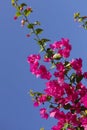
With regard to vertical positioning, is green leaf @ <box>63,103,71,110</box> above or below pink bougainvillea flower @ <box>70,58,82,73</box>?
below

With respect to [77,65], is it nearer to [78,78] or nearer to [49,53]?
[78,78]

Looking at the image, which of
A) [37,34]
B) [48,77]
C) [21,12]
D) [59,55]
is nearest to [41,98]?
[48,77]

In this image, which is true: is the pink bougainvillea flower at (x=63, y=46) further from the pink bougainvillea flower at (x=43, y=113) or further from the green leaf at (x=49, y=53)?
the pink bougainvillea flower at (x=43, y=113)

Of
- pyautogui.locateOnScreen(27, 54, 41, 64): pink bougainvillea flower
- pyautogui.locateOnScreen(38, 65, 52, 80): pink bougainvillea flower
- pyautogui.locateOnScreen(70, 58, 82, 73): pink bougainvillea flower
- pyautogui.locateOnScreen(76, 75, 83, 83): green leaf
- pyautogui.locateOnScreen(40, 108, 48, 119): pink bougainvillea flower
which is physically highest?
pyautogui.locateOnScreen(27, 54, 41, 64): pink bougainvillea flower

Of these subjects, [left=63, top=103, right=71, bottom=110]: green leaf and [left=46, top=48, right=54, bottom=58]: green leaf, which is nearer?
[left=63, top=103, right=71, bottom=110]: green leaf

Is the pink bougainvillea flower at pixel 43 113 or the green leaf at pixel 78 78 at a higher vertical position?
the green leaf at pixel 78 78

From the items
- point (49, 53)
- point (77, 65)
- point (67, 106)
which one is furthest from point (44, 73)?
point (67, 106)

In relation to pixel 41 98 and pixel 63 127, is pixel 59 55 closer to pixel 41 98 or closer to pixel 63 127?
pixel 41 98

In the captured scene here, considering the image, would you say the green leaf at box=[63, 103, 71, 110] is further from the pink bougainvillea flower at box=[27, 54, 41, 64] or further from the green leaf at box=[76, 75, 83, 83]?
the pink bougainvillea flower at box=[27, 54, 41, 64]

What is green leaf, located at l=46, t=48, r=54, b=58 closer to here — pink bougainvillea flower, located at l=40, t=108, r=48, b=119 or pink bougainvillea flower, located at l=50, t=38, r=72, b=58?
pink bougainvillea flower, located at l=50, t=38, r=72, b=58

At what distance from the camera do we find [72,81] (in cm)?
482

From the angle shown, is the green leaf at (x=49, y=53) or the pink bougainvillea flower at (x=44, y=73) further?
the green leaf at (x=49, y=53)

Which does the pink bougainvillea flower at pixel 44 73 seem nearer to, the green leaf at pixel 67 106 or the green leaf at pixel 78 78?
the green leaf at pixel 78 78

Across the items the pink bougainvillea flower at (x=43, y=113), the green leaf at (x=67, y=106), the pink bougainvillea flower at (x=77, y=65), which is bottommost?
the green leaf at (x=67, y=106)
